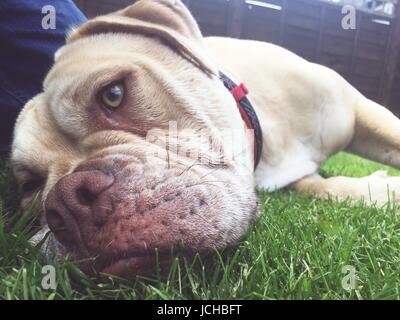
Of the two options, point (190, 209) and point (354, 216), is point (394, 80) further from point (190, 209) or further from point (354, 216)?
point (190, 209)

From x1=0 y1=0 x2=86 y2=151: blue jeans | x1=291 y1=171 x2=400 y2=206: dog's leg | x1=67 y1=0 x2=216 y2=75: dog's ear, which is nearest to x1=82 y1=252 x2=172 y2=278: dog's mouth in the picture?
x1=67 y1=0 x2=216 y2=75: dog's ear

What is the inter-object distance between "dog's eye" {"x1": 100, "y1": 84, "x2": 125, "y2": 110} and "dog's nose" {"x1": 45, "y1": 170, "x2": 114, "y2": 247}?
46 centimetres

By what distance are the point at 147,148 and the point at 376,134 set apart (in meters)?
1.99

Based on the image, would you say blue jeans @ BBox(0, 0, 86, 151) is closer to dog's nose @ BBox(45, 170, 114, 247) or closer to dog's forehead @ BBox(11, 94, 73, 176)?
dog's forehead @ BBox(11, 94, 73, 176)

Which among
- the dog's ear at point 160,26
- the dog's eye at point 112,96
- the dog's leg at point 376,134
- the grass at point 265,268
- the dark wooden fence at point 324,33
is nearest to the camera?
the grass at point 265,268

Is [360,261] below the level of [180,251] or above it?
below

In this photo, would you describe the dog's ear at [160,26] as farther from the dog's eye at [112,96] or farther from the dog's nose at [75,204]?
the dog's nose at [75,204]

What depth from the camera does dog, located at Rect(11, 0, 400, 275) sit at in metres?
1.34

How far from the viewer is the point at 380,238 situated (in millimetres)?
1783

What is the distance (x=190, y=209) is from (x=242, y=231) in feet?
0.96

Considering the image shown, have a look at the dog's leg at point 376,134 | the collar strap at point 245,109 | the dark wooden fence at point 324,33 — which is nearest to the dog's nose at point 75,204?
the collar strap at point 245,109

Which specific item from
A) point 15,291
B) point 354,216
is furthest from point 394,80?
point 15,291

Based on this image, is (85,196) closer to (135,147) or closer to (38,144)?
(135,147)

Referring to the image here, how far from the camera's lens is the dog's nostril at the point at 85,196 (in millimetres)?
1354
